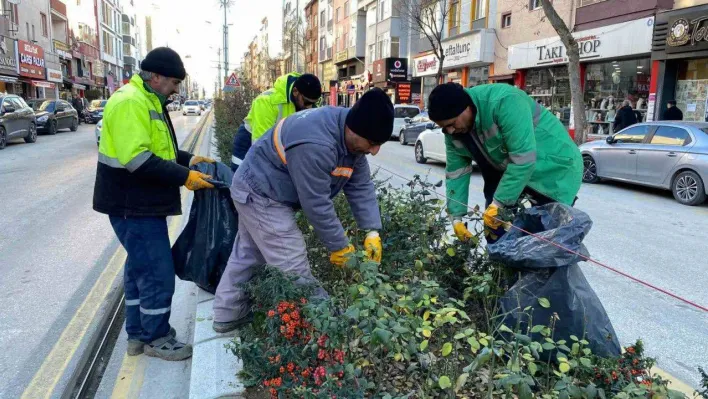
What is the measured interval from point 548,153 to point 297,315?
1979mm

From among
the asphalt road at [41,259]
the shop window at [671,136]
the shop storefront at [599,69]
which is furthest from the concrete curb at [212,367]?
the shop storefront at [599,69]

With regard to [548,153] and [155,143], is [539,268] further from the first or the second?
[155,143]

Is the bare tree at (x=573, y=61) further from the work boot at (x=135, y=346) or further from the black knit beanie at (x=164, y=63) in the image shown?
the work boot at (x=135, y=346)

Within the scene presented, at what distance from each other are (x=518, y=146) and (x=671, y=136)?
844cm

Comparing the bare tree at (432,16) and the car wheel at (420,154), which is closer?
the car wheel at (420,154)

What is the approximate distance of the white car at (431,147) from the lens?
13945 millimetres

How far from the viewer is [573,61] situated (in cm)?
1510

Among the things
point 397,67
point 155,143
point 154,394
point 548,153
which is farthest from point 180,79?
Result: point 397,67

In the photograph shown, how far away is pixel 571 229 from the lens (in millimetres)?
2691

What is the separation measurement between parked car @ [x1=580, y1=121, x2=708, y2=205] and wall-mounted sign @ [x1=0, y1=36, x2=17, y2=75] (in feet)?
97.2

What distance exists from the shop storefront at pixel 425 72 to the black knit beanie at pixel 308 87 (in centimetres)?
2694

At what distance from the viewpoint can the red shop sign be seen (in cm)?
3169

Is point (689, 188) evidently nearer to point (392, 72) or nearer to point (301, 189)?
point (301, 189)

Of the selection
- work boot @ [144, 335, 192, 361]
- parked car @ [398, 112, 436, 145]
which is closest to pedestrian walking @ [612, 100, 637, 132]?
parked car @ [398, 112, 436, 145]
